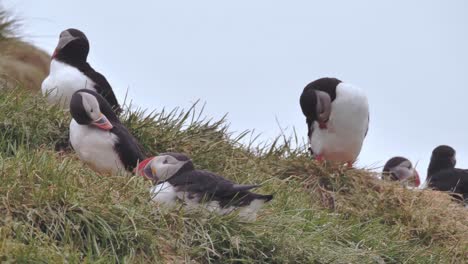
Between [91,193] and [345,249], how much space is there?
1771 millimetres

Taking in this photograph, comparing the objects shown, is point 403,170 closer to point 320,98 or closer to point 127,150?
point 320,98

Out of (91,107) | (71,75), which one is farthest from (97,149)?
(71,75)

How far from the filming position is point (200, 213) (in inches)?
294

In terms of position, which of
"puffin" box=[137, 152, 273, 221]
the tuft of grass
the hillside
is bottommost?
the tuft of grass

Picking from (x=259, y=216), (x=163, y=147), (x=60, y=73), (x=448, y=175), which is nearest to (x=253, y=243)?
(x=259, y=216)

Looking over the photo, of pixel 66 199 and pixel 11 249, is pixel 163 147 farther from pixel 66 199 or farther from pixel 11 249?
pixel 11 249

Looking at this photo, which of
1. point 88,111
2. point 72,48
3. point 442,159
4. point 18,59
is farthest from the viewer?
point 18,59

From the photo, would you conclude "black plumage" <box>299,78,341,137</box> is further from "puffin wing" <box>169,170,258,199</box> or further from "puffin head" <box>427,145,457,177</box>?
"puffin wing" <box>169,170,258,199</box>

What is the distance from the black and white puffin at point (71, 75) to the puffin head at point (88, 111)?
112 centimetres

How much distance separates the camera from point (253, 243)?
7523mm

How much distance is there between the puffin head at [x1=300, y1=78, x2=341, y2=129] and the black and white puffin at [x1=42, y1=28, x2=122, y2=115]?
5.53ft

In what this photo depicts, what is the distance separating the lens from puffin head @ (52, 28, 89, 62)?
10.5 meters

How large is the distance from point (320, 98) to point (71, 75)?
2.10 m

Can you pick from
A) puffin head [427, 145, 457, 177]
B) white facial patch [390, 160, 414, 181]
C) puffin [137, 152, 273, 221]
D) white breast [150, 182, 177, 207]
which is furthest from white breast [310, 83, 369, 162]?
white breast [150, 182, 177, 207]
